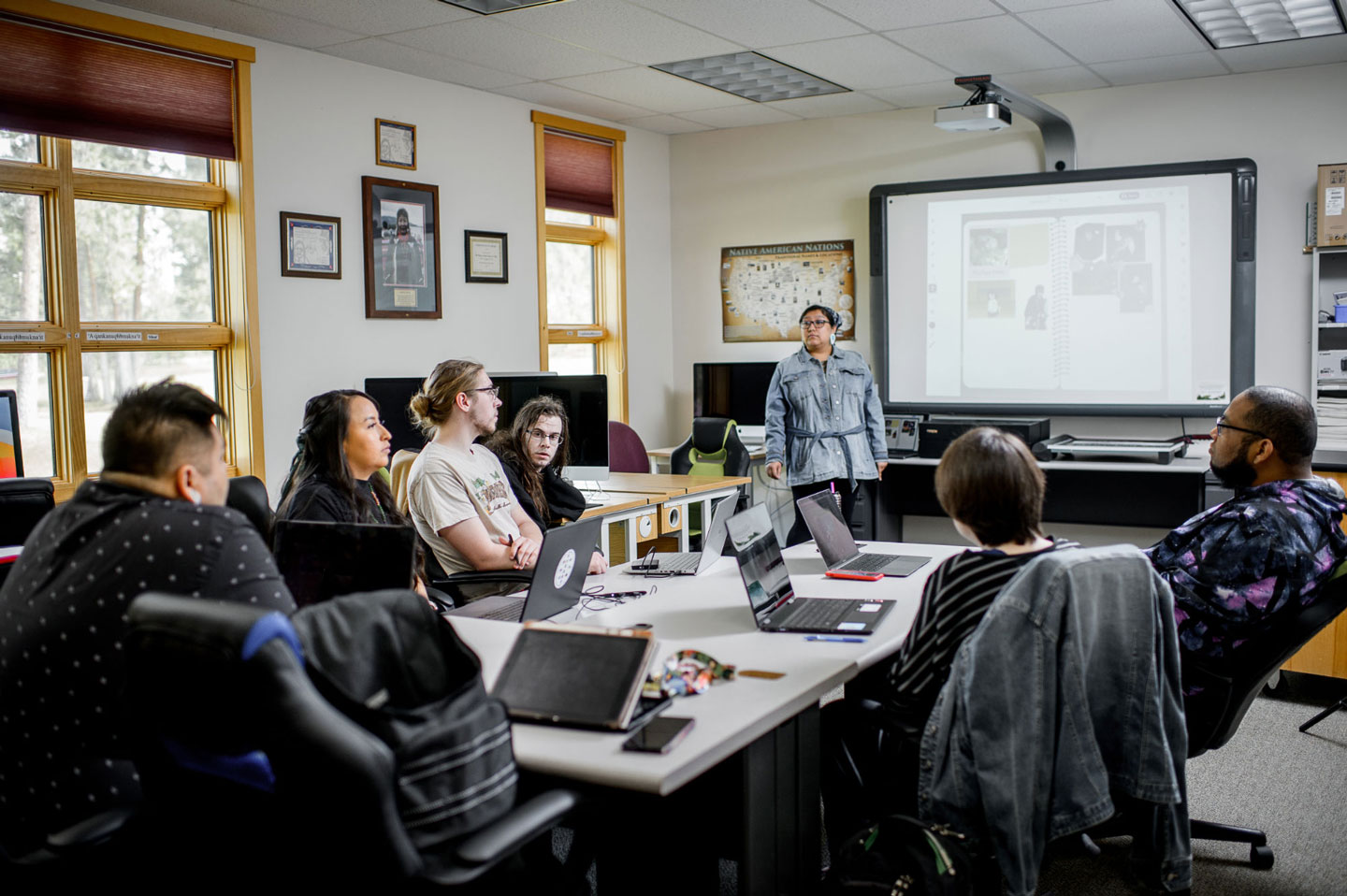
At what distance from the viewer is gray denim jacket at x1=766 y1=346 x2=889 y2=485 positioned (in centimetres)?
517

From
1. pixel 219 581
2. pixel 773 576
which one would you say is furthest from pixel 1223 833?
pixel 219 581

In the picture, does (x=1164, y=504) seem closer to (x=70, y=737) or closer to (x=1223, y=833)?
(x=1223, y=833)

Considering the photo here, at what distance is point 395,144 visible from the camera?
4.98 meters

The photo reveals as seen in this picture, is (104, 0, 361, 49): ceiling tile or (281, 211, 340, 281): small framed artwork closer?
(104, 0, 361, 49): ceiling tile

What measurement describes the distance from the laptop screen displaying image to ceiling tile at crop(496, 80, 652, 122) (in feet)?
11.0

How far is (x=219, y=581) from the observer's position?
1627 millimetres

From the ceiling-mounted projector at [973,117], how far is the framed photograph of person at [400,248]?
2.27m

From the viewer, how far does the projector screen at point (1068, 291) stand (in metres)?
5.19

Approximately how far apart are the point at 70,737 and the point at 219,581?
1.03ft

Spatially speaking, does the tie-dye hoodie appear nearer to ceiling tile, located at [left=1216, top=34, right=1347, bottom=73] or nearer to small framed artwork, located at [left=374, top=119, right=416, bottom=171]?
ceiling tile, located at [left=1216, top=34, right=1347, bottom=73]

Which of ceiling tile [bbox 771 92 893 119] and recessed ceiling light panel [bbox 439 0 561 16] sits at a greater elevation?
ceiling tile [bbox 771 92 893 119]

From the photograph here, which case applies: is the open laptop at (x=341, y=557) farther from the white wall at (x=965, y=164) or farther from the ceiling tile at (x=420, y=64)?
the white wall at (x=965, y=164)

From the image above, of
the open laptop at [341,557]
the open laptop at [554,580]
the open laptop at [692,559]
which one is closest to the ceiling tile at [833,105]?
the open laptop at [692,559]

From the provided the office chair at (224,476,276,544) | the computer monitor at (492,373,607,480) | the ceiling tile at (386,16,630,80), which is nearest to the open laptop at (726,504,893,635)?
the office chair at (224,476,276,544)
